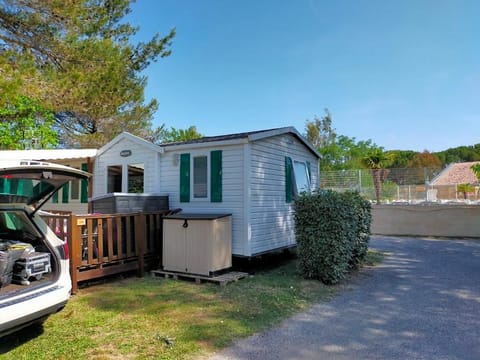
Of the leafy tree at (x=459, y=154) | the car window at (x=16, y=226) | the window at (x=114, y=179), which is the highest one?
the leafy tree at (x=459, y=154)

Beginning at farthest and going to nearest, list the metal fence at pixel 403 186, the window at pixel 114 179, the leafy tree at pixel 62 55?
the metal fence at pixel 403 186 → the window at pixel 114 179 → the leafy tree at pixel 62 55

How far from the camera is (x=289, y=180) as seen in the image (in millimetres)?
8039

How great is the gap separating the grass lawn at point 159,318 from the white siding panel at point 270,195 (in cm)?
111

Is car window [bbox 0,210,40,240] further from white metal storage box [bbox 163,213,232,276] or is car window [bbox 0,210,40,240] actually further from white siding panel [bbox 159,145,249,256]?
white siding panel [bbox 159,145,249,256]

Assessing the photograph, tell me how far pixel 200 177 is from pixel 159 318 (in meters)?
3.55

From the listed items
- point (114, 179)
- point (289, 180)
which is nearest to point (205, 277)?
point (289, 180)

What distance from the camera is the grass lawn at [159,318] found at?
128 inches

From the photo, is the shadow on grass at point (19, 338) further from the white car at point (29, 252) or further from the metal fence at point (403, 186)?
the metal fence at point (403, 186)

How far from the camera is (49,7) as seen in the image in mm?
7543

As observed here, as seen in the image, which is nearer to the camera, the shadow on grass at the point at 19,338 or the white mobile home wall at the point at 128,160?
the shadow on grass at the point at 19,338

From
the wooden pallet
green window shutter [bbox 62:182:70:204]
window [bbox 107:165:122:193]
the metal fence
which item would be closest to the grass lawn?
the wooden pallet

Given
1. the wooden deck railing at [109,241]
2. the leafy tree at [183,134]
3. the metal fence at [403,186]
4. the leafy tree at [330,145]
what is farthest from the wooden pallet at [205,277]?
the leafy tree at [183,134]

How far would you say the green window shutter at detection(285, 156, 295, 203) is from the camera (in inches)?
313

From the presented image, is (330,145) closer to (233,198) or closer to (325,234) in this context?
(233,198)
